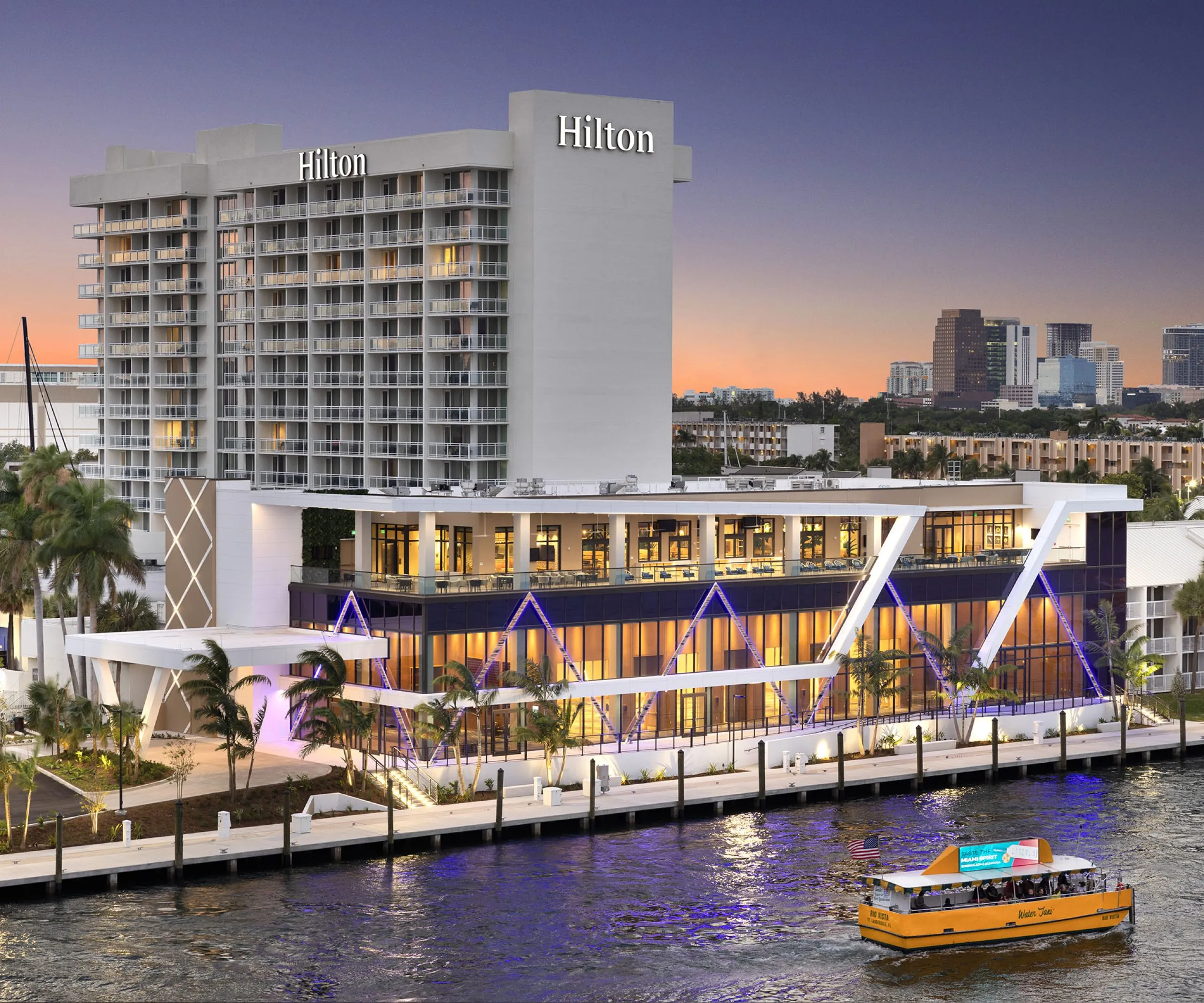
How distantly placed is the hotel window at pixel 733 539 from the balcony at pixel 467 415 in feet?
137

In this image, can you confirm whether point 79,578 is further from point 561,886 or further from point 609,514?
point 561,886

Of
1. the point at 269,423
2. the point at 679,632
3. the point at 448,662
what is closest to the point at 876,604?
the point at 679,632

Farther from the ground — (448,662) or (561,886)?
(448,662)

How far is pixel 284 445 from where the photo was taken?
155375 millimetres

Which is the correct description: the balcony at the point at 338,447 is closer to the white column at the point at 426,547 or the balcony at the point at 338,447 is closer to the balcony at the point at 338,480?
the balcony at the point at 338,480

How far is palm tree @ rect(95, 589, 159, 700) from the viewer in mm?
103875

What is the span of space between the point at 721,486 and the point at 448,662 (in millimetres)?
31430

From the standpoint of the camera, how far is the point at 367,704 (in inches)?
3529

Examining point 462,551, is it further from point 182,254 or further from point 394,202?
point 182,254

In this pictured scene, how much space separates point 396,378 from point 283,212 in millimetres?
16035

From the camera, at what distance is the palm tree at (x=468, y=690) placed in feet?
283

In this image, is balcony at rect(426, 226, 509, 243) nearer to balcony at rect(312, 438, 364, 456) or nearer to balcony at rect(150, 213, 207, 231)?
balcony at rect(312, 438, 364, 456)

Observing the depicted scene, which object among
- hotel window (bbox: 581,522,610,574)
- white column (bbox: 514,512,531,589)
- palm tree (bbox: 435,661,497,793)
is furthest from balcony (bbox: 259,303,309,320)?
palm tree (bbox: 435,661,497,793)

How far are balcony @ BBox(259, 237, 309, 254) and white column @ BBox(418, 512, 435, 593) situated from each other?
6157 centimetres
